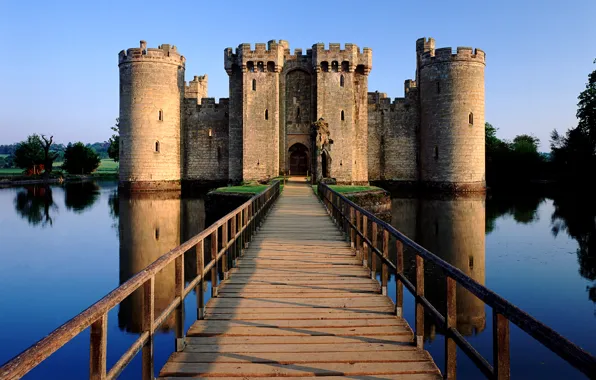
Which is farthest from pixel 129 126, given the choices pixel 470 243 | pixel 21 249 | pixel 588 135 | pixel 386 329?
pixel 588 135

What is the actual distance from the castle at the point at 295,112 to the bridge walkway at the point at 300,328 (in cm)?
2555

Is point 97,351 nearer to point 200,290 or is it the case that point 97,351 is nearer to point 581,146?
point 200,290

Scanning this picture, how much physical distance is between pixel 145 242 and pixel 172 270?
13.9 ft

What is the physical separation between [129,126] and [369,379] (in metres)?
34.4

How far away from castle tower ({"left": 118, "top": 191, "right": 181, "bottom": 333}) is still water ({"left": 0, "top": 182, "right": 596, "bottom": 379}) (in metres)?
0.05

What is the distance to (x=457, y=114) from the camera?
113 ft

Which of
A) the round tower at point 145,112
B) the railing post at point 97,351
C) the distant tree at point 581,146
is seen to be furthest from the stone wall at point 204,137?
the railing post at point 97,351

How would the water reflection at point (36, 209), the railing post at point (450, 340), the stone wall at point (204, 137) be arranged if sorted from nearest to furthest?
1. the railing post at point (450, 340)
2. the water reflection at point (36, 209)
3. the stone wall at point (204, 137)

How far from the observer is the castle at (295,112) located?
3438 centimetres

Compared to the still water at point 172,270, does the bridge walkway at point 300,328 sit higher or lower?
higher

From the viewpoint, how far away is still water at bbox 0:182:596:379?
774 cm

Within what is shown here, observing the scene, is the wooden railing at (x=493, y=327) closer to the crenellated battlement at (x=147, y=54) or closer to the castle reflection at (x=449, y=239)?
the castle reflection at (x=449, y=239)

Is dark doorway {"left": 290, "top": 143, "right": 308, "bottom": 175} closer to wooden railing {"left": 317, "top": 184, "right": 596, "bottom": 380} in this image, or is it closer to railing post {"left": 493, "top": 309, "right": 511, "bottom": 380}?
wooden railing {"left": 317, "top": 184, "right": 596, "bottom": 380}

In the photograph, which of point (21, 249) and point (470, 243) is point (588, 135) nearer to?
point (470, 243)
